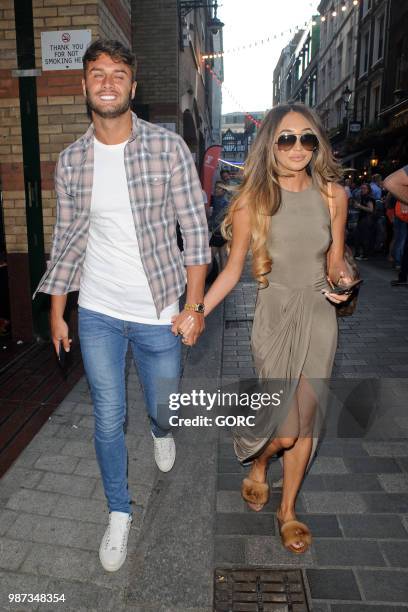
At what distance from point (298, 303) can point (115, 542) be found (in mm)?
1406

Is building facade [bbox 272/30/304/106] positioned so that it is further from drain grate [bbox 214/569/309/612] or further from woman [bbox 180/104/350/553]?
drain grate [bbox 214/569/309/612]

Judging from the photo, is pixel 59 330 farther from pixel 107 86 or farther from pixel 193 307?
pixel 107 86

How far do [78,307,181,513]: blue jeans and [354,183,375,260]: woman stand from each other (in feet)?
37.5

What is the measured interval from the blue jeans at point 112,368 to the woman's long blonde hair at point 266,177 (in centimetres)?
58

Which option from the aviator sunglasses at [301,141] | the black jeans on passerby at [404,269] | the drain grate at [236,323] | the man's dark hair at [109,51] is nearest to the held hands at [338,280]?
the aviator sunglasses at [301,141]

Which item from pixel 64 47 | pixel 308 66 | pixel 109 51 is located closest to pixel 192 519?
pixel 109 51

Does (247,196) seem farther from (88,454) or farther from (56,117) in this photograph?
(56,117)

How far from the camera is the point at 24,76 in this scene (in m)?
5.41

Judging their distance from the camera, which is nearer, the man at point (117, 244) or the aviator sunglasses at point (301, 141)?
the man at point (117, 244)

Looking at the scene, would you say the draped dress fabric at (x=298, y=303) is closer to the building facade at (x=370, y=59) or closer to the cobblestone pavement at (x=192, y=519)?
the cobblestone pavement at (x=192, y=519)

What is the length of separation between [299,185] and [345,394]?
7.95 feet

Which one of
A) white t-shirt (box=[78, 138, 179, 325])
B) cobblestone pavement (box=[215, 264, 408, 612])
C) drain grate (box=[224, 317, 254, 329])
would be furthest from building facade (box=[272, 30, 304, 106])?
white t-shirt (box=[78, 138, 179, 325])

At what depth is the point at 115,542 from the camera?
246 cm

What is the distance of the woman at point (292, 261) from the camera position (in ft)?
8.22
